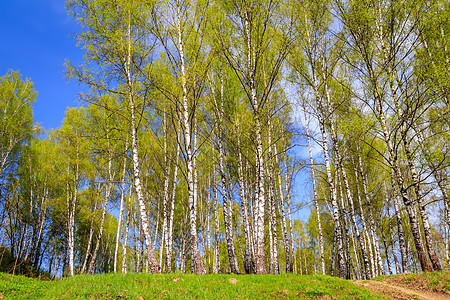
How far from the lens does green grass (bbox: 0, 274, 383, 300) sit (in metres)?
6.05

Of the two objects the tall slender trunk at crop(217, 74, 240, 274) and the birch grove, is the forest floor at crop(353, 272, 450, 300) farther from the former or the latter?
the tall slender trunk at crop(217, 74, 240, 274)

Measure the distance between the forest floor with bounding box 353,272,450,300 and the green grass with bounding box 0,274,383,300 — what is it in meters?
0.98

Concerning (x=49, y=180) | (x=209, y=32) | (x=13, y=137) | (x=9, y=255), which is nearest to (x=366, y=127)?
(x=209, y=32)

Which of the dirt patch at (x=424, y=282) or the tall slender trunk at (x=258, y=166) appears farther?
the tall slender trunk at (x=258, y=166)

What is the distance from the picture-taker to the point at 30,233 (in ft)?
83.6

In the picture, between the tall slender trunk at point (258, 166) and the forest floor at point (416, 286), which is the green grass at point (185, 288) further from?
the tall slender trunk at point (258, 166)

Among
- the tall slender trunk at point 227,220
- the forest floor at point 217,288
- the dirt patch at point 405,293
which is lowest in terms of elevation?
the dirt patch at point 405,293

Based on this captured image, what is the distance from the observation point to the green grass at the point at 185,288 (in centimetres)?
605

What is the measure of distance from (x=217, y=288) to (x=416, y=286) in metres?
6.80

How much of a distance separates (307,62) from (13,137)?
22146 mm

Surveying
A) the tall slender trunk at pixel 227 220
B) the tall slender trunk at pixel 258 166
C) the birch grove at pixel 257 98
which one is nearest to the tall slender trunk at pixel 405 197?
the birch grove at pixel 257 98

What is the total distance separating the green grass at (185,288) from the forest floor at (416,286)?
3.23 ft

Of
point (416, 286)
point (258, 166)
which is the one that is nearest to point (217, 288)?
point (258, 166)

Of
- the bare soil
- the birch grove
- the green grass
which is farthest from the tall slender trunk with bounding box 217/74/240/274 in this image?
the bare soil
